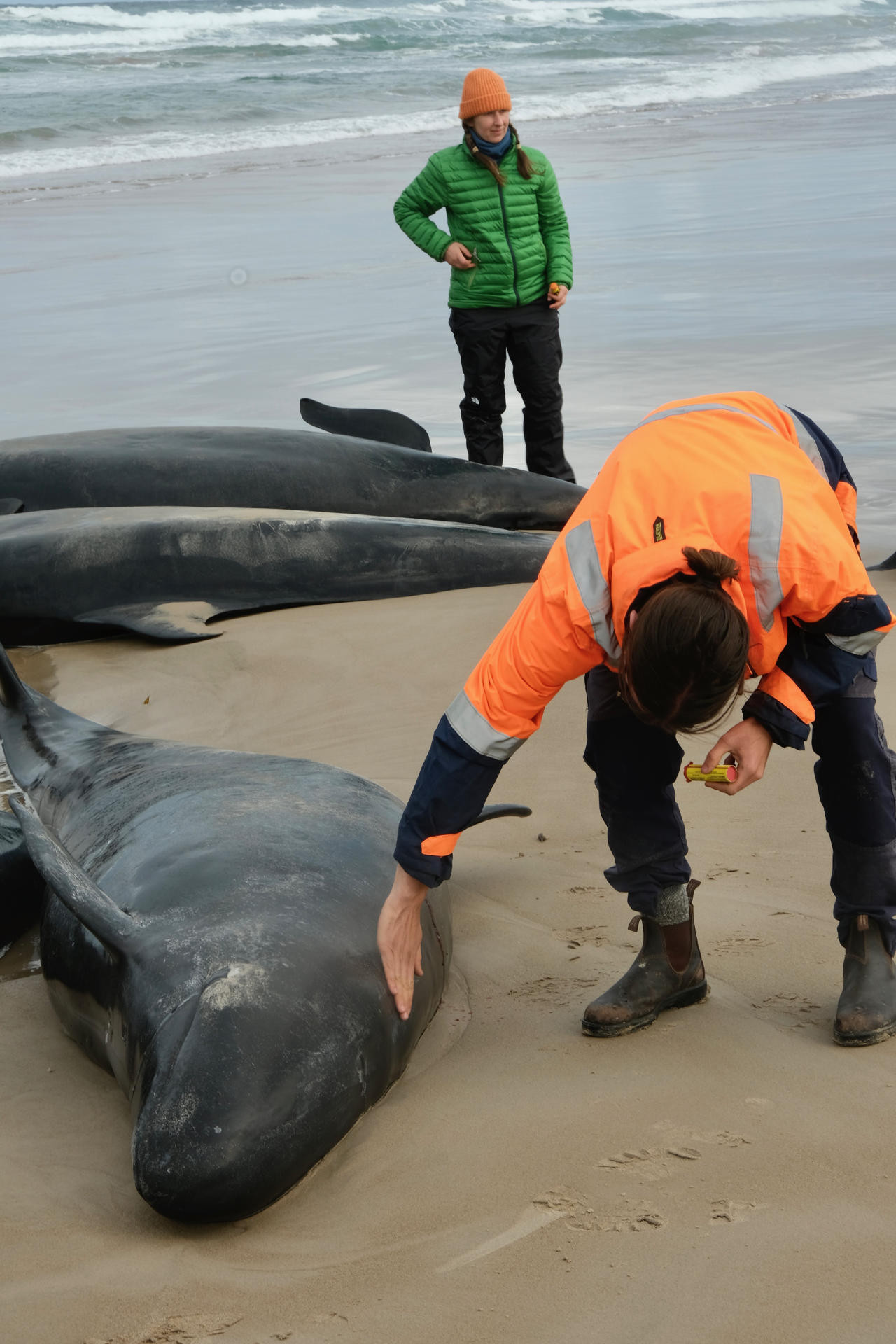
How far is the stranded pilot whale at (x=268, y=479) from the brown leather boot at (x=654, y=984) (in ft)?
16.2

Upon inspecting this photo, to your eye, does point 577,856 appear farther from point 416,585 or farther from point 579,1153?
point 416,585

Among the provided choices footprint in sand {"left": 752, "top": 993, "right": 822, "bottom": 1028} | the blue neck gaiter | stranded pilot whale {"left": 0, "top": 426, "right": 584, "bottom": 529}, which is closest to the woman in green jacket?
the blue neck gaiter

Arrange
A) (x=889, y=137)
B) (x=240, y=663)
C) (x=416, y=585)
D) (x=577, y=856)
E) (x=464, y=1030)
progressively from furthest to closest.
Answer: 1. (x=889, y=137)
2. (x=416, y=585)
3. (x=240, y=663)
4. (x=577, y=856)
5. (x=464, y=1030)

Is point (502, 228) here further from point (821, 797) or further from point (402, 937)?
point (402, 937)

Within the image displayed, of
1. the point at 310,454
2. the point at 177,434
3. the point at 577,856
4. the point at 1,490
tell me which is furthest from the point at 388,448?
the point at 577,856

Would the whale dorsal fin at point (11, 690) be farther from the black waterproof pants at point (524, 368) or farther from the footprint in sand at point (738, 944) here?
the black waterproof pants at point (524, 368)

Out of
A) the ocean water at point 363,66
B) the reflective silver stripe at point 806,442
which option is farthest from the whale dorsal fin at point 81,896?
the ocean water at point 363,66

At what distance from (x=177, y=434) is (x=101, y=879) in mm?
5257

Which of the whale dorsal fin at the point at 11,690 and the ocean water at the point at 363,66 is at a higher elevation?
the ocean water at the point at 363,66

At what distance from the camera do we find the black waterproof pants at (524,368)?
8.67m

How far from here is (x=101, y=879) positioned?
3.71 meters

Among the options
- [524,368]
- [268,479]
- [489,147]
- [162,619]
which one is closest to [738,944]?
[162,619]

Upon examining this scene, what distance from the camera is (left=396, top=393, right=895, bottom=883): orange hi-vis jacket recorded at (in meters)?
2.86

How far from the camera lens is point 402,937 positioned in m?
3.20
